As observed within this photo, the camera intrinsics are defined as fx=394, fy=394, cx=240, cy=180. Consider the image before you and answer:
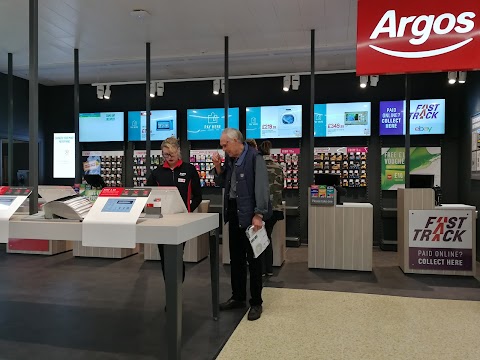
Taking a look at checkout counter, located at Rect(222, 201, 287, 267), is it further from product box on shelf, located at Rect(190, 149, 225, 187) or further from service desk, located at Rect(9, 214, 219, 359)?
service desk, located at Rect(9, 214, 219, 359)

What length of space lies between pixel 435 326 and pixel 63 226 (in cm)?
300

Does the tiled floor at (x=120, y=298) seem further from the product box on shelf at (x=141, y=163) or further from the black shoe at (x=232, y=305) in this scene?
the product box on shelf at (x=141, y=163)

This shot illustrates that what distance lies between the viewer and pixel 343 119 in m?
7.21

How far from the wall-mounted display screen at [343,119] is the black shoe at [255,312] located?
4.44 m

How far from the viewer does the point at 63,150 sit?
8.52 m

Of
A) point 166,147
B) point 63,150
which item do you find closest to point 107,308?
point 166,147

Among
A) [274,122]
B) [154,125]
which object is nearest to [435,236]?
[274,122]

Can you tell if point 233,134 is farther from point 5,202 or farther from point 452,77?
point 452,77

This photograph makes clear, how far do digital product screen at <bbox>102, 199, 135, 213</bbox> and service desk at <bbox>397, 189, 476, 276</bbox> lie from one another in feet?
13.1

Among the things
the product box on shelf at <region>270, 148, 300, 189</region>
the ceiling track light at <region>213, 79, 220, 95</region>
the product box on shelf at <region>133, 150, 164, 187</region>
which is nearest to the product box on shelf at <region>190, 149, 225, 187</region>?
the product box on shelf at <region>133, 150, 164, 187</region>

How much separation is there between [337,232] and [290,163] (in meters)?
2.51

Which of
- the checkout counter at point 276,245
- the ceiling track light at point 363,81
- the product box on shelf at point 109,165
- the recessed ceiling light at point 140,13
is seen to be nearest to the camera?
the recessed ceiling light at point 140,13

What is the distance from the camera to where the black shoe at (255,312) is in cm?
341

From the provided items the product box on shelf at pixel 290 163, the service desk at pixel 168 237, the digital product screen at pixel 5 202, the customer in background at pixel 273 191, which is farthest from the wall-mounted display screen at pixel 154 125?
the service desk at pixel 168 237
